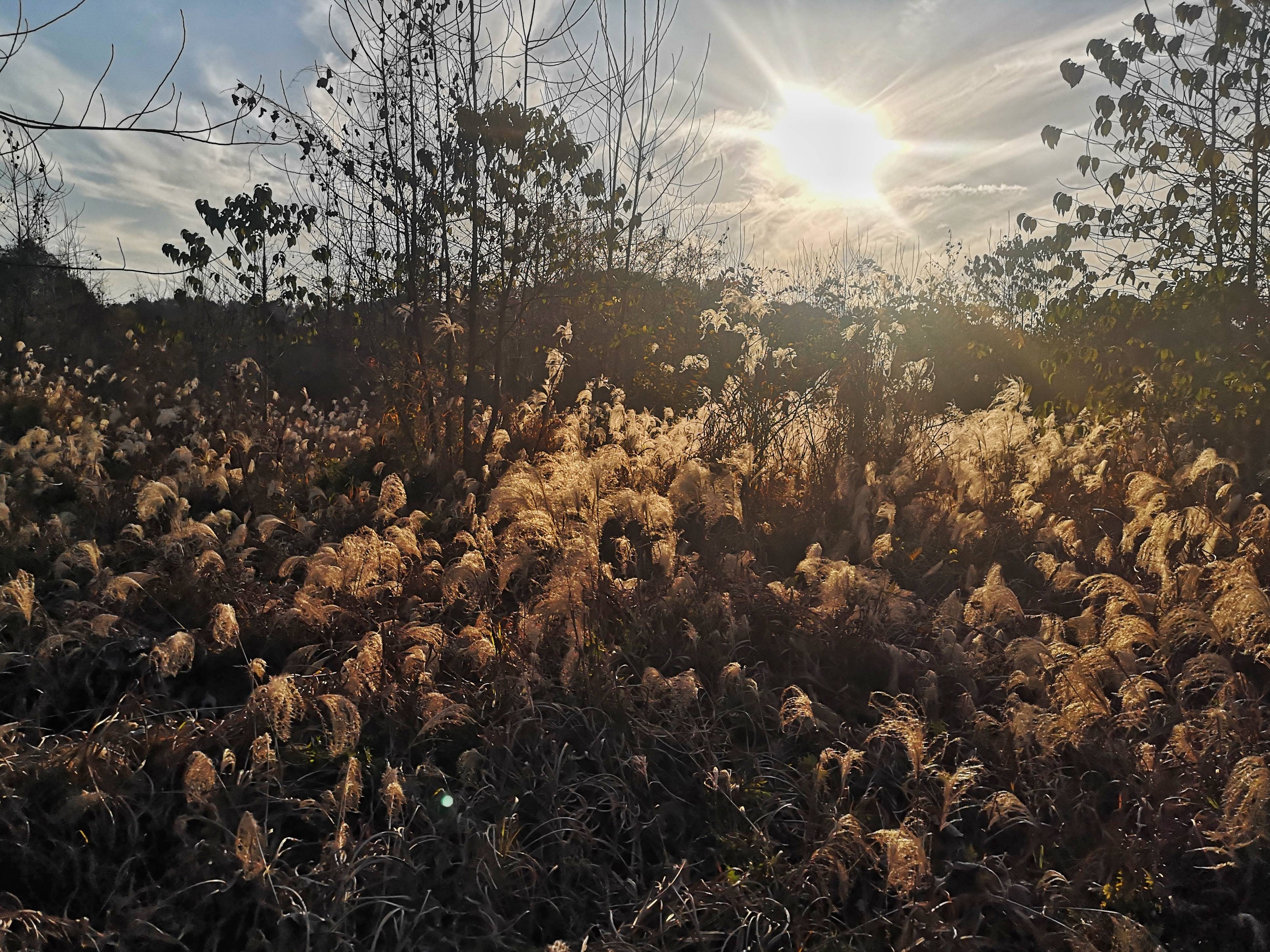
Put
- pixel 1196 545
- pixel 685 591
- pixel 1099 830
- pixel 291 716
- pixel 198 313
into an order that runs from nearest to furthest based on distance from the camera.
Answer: pixel 1099 830
pixel 291 716
pixel 685 591
pixel 1196 545
pixel 198 313

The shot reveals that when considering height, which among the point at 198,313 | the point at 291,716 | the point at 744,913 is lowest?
the point at 744,913

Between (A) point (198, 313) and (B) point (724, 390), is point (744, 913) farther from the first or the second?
(A) point (198, 313)

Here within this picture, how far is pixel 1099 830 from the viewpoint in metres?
2.73

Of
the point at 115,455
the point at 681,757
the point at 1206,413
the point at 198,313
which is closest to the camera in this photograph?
the point at 681,757

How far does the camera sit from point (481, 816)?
286 cm

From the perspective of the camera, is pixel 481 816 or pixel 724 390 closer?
pixel 481 816

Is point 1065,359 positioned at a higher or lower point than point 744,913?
higher

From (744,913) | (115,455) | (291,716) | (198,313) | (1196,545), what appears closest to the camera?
(744,913)

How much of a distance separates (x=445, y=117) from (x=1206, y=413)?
6.75 m

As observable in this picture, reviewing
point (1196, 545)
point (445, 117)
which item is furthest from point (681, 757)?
point (445, 117)

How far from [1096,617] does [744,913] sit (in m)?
2.33

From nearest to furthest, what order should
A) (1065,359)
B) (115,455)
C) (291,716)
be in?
1. (291,716)
2. (1065,359)
3. (115,455)

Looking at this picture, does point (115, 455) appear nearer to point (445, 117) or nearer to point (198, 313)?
point (445, 117)

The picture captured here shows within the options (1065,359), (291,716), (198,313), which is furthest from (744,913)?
(198,313)
